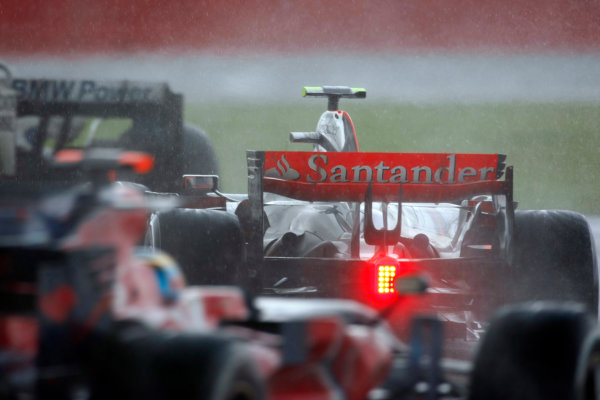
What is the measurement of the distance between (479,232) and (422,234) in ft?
1.22

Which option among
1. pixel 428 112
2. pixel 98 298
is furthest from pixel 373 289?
pixel 428 112

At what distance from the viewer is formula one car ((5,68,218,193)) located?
15.6 meters

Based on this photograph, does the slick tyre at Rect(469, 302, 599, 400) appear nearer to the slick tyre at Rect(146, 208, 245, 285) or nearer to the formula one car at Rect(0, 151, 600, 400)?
the formula one car at Rect(0, 151, 600, 400)

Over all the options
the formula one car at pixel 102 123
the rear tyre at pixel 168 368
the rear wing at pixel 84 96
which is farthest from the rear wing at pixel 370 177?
the rear wing at pixel 84 96

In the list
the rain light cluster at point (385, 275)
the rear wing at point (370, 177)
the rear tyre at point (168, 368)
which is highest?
the rear wing at point (370, 177)

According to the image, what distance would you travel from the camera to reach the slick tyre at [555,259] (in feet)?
24.2

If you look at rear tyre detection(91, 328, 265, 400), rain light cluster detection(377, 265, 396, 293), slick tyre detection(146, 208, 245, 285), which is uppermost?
rear tyre detection(91, 328, 265, 400)

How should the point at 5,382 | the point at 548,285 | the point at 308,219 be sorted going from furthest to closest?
the point at 308,219 < the point at 548,285 < the point at 5,382

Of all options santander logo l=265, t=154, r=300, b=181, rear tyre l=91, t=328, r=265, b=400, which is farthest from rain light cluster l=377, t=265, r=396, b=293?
rear tyre l=91, t=328, r=265, b=400

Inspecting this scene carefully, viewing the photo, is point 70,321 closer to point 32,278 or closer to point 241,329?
point 32,278

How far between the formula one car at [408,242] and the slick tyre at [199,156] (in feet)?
25.9

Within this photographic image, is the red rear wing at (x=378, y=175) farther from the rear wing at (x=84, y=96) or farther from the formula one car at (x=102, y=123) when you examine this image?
the rear wing at (x=84, y=96)

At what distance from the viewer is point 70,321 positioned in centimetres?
253

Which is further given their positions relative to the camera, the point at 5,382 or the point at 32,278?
the point at 32,278
